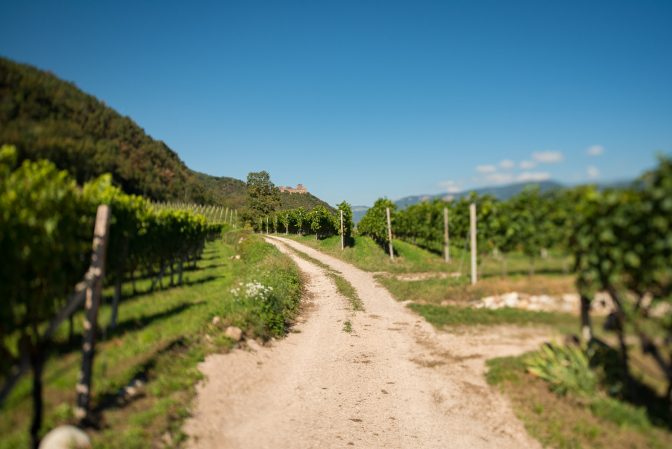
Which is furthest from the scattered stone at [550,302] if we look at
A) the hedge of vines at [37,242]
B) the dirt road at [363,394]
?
the hedge of vines at [37,242]

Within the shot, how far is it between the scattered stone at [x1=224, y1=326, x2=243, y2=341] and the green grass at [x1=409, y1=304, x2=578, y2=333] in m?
6.41

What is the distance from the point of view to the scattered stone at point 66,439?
4.61 meters

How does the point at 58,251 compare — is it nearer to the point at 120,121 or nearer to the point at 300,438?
the point at 120,121

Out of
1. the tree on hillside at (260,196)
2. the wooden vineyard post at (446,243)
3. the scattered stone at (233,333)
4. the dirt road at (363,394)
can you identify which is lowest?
the dirt road at (363,394)

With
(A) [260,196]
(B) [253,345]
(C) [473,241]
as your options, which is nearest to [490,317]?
(C) [473,241]

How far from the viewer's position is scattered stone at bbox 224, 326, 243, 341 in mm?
9914

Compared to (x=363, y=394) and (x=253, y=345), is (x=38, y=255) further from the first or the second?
(x=363, y=394)

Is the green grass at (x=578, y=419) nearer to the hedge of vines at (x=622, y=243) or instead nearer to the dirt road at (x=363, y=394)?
the dirt road at (x=363, y=394)

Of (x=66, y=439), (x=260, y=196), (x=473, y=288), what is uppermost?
(x=260, y=196)

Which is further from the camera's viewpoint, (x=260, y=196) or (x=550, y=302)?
(x=260, y=196)

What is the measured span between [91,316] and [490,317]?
843cm

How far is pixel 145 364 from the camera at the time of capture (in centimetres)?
724

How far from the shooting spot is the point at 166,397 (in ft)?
21.8

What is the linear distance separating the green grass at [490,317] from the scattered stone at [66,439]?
7895mm
